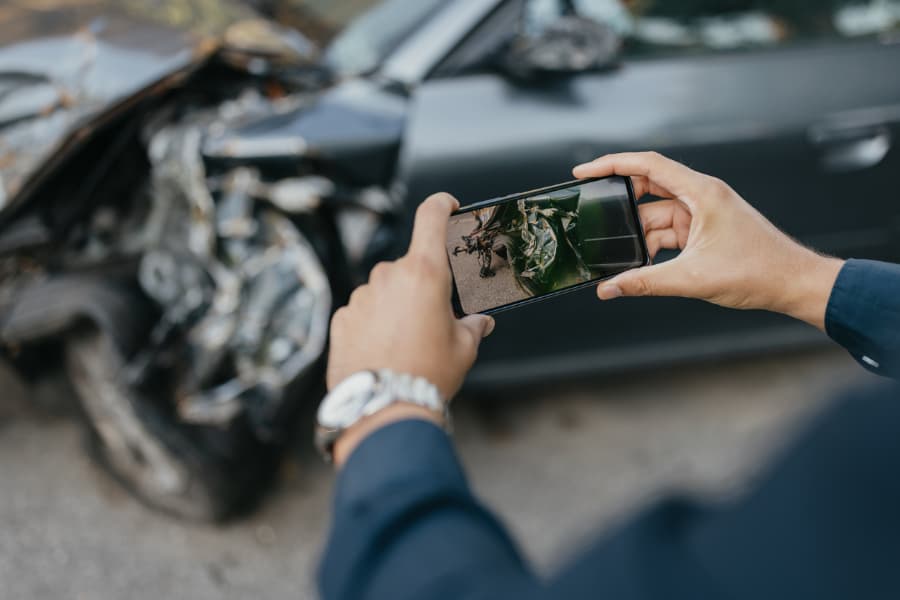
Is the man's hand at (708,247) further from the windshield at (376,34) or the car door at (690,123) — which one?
the windshield at (376,34)

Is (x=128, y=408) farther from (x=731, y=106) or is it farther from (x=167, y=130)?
(x=731, y=106)

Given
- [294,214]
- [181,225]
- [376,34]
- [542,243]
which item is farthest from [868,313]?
[181,225]

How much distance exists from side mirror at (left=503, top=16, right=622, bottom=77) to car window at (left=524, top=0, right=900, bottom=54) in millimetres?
129

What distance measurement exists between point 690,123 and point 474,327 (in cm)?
99

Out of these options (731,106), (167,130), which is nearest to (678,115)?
(731,106)

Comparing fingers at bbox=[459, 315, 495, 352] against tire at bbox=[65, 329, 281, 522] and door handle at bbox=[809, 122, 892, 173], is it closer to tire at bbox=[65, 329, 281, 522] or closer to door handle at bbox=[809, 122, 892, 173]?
door handle at bbox=[809, 122, 892, 173]

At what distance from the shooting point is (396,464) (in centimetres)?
62

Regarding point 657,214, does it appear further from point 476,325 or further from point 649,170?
point 476,325

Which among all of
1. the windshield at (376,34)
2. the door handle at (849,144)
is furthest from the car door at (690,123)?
the windshield at (376,34)

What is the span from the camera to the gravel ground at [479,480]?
1.99 metres

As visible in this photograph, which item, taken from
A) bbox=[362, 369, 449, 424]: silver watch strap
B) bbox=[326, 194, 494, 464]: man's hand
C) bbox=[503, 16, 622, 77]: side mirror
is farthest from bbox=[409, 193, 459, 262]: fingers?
bbox=[503, 16, 622, 77]: side mirror

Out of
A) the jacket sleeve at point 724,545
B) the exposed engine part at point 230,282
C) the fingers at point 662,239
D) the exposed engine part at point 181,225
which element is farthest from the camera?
the exposed engine part at point 181,225

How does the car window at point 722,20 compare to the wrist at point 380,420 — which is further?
the car window at point 722,20

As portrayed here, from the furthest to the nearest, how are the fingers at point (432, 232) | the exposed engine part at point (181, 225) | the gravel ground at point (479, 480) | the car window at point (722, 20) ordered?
the gravel ground at point (479, 480), the car window at point (722, 20), the exposed engine part at point (181, 225), the fingers at point (432, 232)
